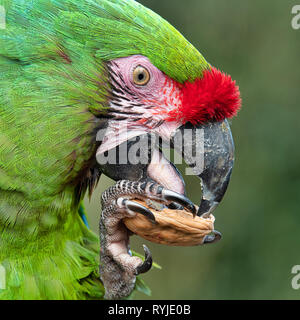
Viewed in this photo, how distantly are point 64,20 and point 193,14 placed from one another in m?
2.75

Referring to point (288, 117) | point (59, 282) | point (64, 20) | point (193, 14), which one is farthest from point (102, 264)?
point (193, 14)

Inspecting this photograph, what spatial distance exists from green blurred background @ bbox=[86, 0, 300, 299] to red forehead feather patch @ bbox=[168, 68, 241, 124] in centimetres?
232

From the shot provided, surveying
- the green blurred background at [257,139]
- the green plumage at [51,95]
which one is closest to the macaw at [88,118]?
the green plumage at [51,95]

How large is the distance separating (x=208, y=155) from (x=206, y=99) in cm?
18

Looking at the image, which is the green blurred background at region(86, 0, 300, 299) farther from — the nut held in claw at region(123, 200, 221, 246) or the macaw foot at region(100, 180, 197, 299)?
the nut held in claw at region(123, 200, 221, 246)

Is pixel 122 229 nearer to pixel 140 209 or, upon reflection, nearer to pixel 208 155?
pixel 140 209

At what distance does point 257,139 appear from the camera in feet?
12.1

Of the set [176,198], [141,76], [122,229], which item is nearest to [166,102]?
[141,76]

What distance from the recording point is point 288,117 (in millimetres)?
3557

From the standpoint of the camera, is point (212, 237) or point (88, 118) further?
point (212, 237)

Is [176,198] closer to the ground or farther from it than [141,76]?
closer to the ground

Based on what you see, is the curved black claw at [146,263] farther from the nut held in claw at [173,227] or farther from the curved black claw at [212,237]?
the curved black claw at [212,237]

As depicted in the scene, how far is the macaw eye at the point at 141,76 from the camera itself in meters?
1.36

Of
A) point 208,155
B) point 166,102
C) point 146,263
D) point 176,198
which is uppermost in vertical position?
point 166,102
